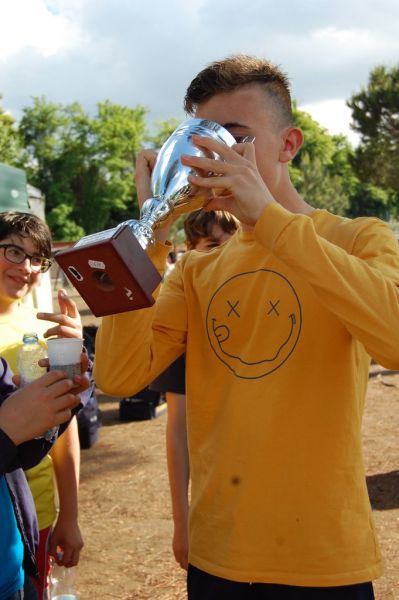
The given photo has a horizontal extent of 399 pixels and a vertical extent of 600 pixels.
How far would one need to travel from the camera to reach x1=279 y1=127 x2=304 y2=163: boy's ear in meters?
2.01

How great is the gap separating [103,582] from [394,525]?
6.87 feet

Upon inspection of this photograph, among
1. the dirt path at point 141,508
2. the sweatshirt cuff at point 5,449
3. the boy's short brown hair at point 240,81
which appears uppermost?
the boy's short brown hair at point 240,81

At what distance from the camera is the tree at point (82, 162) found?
50.9 m

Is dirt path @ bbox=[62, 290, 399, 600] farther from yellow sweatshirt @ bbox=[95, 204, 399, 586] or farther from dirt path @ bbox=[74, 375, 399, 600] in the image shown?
yellow sweatshirt @ bbox=[95, 204, 399, 586]

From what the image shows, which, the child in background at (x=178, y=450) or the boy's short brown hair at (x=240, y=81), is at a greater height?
the boy's short brown hair at (x=240, y=81)

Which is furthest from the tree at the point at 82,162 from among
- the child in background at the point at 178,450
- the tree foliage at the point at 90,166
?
the child in background at the point at 178,450

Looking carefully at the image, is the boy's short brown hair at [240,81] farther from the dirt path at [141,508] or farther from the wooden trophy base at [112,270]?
the dirt path at [141,508]

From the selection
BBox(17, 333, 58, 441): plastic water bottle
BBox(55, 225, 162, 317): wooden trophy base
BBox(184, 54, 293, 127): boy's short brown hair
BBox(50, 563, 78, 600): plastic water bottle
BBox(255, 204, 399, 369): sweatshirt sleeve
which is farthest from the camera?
BBox(50, 563, 78, 600): plastic water bottle

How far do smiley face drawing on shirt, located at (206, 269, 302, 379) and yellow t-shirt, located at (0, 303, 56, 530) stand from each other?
1192mm

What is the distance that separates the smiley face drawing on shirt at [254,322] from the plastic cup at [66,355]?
413mm

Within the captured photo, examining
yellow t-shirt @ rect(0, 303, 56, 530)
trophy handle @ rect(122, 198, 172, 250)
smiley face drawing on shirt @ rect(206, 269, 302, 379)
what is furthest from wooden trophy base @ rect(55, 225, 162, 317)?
yellow t-shirt @ rect(0, 303, 56, 530)

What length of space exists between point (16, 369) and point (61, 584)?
147cm

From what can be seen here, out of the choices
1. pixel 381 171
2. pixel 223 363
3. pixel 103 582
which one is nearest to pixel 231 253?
pixel 223 363

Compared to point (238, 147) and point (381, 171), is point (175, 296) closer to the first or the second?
point (238, 147)
